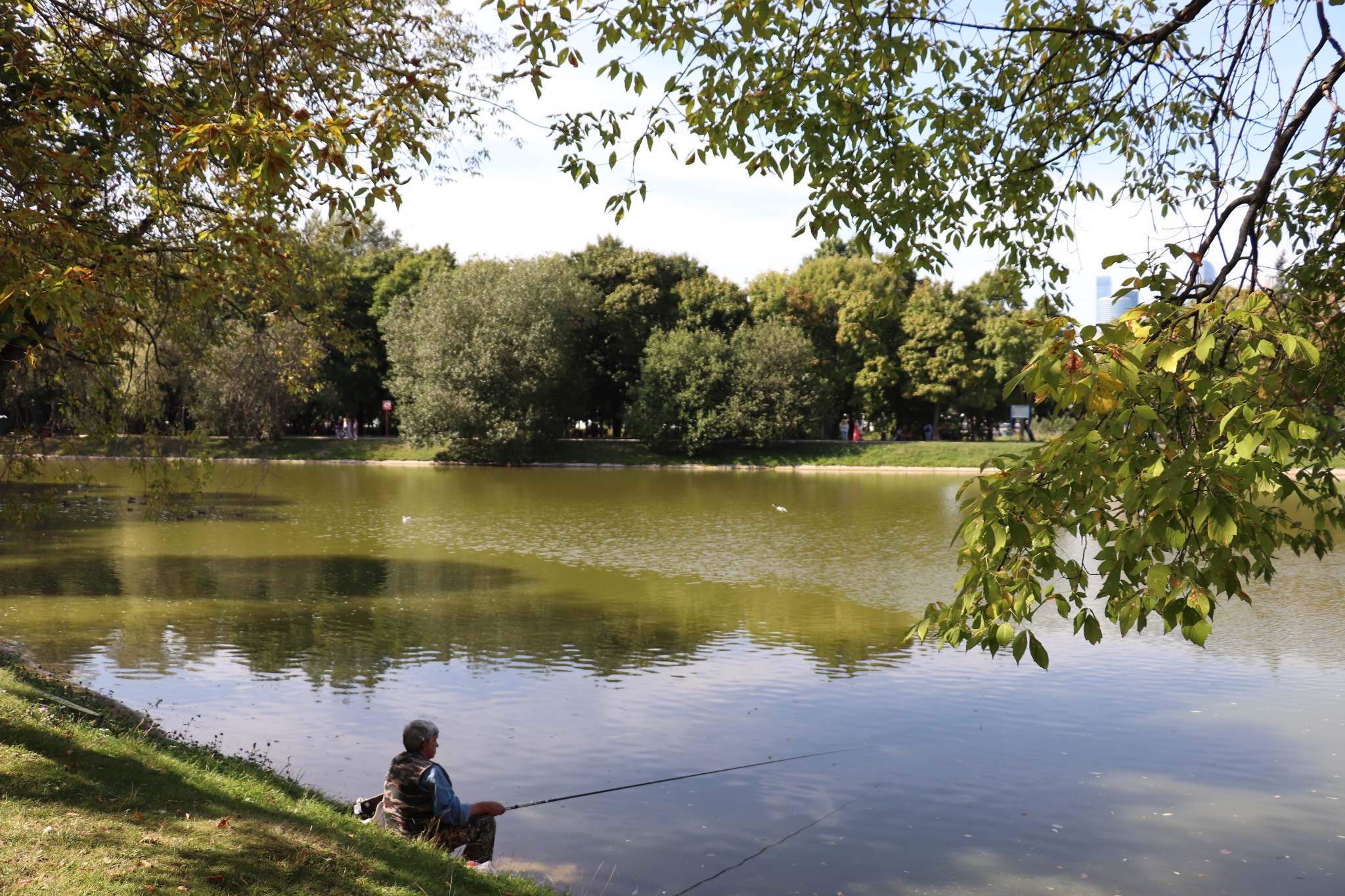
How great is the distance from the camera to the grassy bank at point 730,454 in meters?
51.2

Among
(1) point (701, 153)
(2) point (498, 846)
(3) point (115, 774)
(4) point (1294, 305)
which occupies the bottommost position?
(2) point (498, 846)

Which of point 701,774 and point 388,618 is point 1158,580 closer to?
point 701,774

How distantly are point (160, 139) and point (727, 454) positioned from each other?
47034 mm

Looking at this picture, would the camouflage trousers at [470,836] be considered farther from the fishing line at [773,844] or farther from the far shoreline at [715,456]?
the far shoreline at [715,456]

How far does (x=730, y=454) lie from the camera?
176ft

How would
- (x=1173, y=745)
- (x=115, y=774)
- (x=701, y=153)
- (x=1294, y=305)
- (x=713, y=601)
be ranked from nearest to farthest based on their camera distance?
(x=1294, y=305)
(x=115, y=774)
(x=701, y=153)
(x=1173, y=745)
(x=713, y=601)

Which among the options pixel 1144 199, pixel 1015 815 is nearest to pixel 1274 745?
pixel 1015 815

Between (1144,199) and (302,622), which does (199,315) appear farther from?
(1144,199)

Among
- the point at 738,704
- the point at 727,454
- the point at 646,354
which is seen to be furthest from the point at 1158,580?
the point at 646,354

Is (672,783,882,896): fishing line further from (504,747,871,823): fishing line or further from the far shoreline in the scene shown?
the far shoreline

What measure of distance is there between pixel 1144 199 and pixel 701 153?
12.8ft

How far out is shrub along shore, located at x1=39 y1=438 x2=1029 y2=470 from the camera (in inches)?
2008

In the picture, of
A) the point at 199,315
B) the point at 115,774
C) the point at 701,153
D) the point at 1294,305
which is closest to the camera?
the point at 1294,305

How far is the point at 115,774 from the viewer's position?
602 cm
